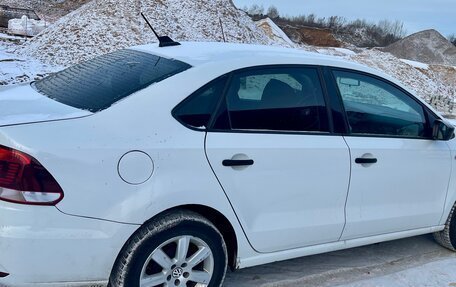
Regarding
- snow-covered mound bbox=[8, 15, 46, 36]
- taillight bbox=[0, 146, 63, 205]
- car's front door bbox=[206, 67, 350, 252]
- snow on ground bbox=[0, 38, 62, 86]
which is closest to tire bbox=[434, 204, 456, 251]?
car's front door bbox=[206, 67, 350, 252]

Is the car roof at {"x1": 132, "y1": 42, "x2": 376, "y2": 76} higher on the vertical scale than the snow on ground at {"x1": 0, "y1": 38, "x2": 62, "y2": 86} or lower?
higher

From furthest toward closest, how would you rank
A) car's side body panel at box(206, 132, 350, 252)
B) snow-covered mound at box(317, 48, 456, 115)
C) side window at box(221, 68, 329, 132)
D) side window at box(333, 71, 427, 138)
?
snow-covered mound at box(317, 48, 456, 115) < side window at box(333, 71, 427, 138) < side window at box(221, 68, 329, 132) < car's side body panel at box(206, 132, 350, 252)

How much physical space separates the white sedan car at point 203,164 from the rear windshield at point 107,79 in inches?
0.6

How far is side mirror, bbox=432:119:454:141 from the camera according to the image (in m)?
3.86

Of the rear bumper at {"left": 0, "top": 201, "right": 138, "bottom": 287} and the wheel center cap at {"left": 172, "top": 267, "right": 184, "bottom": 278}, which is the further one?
the wheel center cap at {"left": 172, "top": 267, "right": 184, "bottom": 278}

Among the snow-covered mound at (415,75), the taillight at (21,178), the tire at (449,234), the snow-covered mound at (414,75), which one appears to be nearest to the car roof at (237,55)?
the taillight at (21,178)

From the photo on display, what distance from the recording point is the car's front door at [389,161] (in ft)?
11.5

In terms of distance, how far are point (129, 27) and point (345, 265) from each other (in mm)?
12759

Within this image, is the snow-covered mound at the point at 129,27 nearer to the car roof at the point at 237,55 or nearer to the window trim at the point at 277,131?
the car roof at the point at 237,55

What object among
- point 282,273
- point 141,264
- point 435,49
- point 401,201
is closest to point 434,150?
point 401,201

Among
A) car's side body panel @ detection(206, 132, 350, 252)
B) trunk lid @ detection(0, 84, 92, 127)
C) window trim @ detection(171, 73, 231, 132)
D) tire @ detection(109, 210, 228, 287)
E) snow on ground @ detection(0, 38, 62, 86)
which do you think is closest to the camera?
trunk lid @ detection(0, 84, 92, 127)

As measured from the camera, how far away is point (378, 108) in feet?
12.6

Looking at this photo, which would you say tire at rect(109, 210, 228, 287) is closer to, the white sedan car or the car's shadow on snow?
the white sedan car

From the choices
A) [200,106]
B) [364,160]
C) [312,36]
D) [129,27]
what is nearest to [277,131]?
[200,106]
